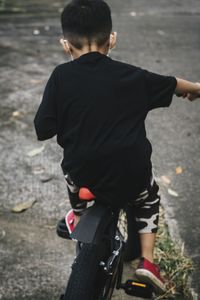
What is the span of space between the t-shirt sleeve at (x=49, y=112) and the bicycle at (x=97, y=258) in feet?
1.08

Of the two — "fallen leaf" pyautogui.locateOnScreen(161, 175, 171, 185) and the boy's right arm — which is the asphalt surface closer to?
"fallen leaf" pyautogui.locateOnScreen(161, 175, 171, 185)

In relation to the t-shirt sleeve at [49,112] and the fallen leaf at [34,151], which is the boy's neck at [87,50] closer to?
the t-shirt sleeve at [49,112]

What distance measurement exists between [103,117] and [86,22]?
437 mm

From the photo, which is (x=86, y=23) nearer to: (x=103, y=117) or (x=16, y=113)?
(x=103, y=117)

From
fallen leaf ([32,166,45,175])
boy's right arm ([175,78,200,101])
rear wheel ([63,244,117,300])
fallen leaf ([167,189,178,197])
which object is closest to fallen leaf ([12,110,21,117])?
fallen leaf ([32,166,45,175])

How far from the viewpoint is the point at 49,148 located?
4484 millimetres

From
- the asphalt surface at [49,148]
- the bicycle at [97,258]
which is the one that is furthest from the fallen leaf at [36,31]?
the bicycle at [97,258]

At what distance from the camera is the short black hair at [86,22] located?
2.18 meters

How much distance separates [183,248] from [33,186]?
4.57 feet

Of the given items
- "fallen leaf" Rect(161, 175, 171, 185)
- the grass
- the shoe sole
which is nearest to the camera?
the shoe sole

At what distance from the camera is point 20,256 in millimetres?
3180

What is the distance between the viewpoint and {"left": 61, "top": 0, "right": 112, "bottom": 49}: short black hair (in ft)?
7.14

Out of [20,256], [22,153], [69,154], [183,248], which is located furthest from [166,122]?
[69,154]

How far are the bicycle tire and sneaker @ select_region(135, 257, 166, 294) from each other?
1.40 ft
